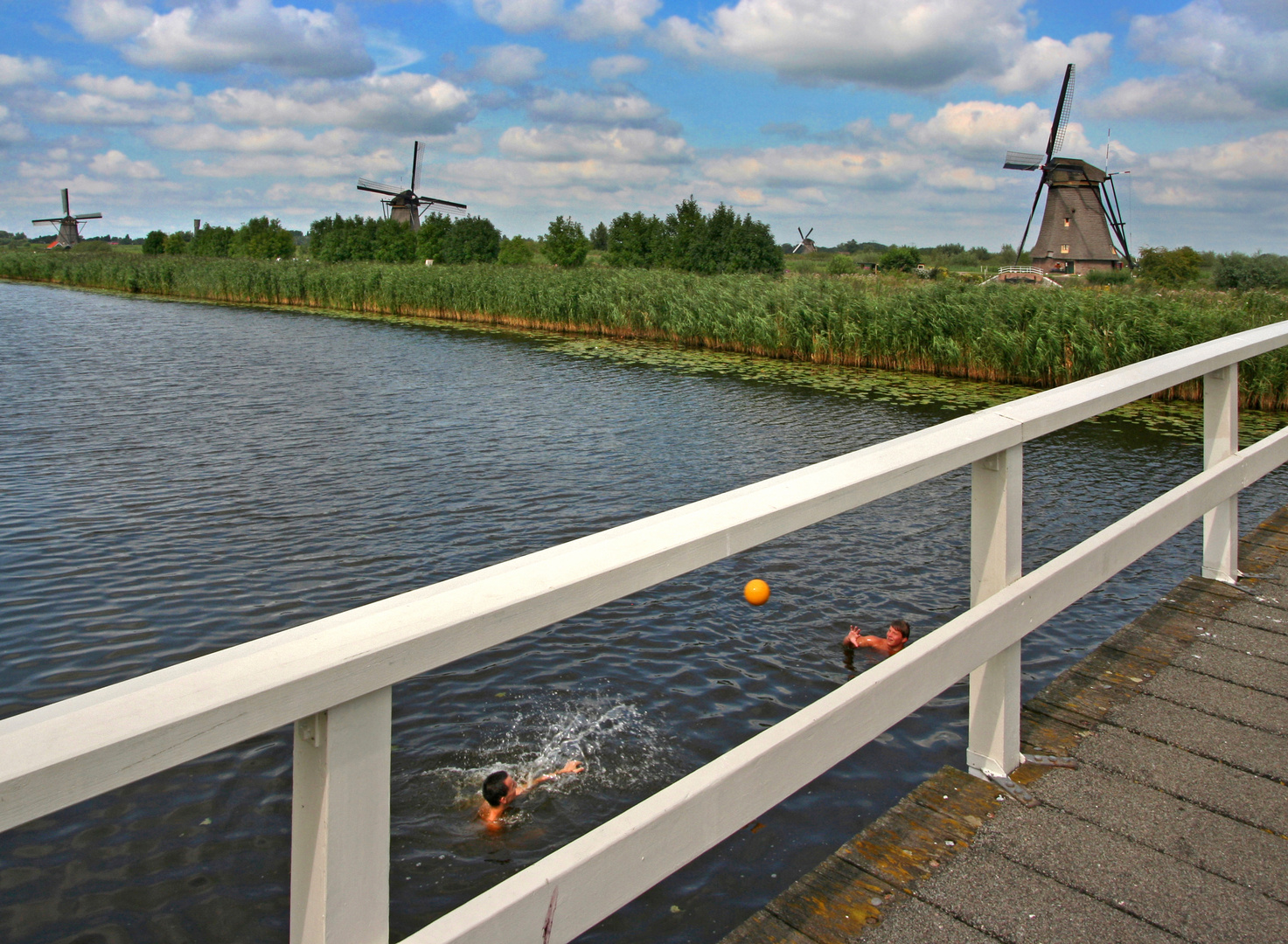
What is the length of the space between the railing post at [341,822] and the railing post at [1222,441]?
341 centimetres

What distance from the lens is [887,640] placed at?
6250 mm

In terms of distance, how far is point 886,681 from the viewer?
80.1 inches

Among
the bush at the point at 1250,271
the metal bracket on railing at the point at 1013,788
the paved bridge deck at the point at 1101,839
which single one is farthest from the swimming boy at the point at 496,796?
the bush at the point at 1250,271

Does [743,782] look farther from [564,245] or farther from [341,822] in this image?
[564,245]

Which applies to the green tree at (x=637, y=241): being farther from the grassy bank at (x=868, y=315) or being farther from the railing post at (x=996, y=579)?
the railing post at (x=996, y=579)

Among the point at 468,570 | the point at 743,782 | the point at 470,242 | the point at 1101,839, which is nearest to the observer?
the point at 743,782

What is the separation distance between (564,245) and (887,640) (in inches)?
2031

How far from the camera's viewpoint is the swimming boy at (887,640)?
241 inches

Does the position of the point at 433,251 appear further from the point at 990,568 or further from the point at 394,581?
the point at 990,568

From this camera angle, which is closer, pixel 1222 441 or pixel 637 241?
pixel 1222 441

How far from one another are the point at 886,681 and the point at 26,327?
34092 millimetres

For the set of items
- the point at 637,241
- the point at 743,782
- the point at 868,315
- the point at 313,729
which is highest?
the point at 637,241

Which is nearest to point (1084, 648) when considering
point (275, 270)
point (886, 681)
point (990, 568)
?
point (990, 568)

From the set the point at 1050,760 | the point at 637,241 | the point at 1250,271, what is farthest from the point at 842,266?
the point at 1050,760
